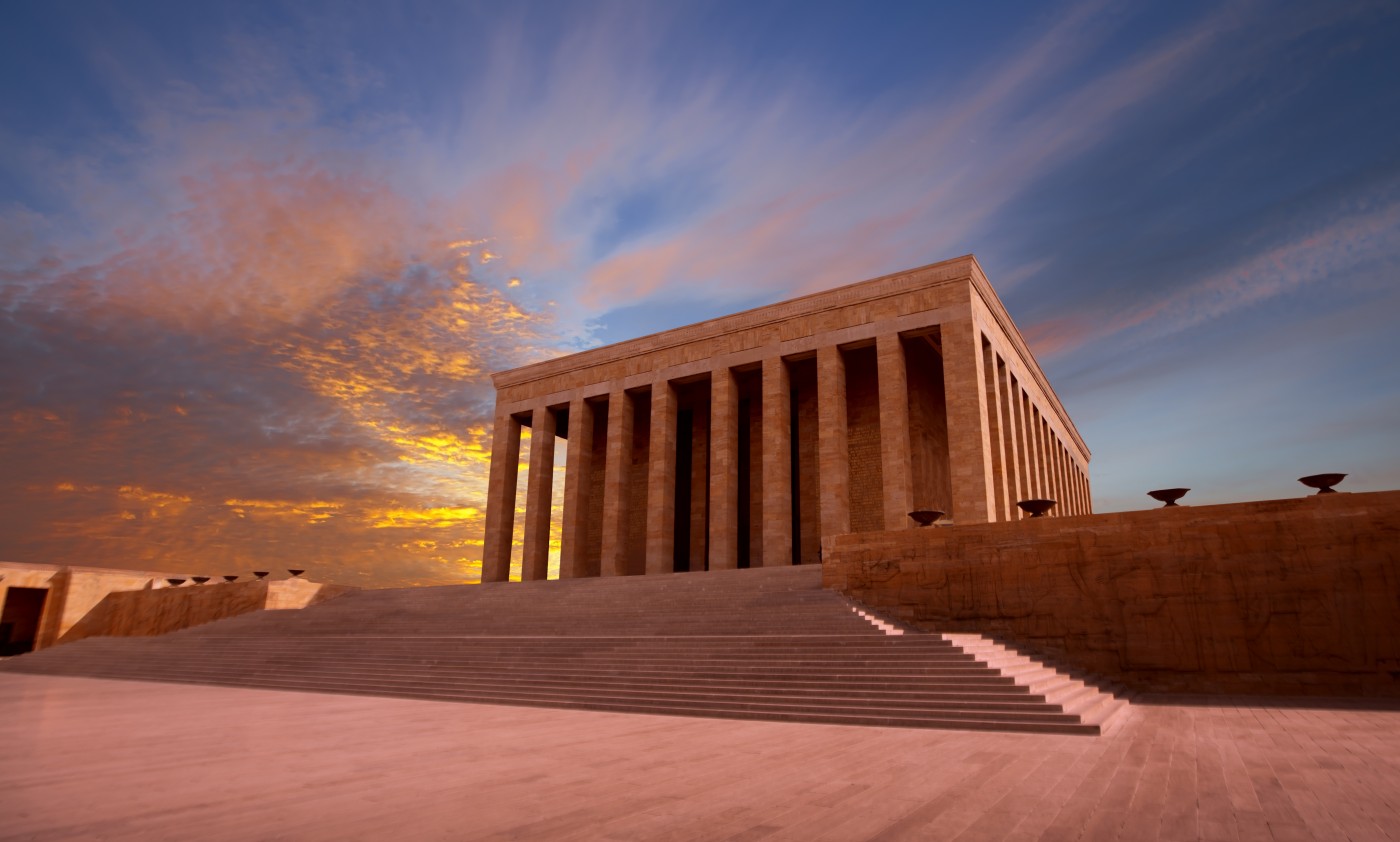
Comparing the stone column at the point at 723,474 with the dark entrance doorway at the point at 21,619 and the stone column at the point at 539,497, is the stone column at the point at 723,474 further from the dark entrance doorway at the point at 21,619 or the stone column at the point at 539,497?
the dark entrance doorway at the point at 21,619

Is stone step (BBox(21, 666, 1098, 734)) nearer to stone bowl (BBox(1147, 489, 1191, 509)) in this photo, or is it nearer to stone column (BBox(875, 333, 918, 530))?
stone bowl (BBox(1147, 489, 1191, 509))

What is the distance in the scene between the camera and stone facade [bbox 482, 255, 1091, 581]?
23.0m

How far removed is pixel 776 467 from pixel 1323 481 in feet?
46.7

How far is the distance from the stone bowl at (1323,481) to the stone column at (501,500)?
83.2 ft

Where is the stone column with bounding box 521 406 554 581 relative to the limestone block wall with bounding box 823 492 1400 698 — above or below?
above

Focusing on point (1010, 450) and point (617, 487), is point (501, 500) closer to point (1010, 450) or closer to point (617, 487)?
point (617, 487)

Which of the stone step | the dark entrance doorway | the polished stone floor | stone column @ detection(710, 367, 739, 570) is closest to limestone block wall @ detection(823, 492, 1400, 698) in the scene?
the polished stone floor

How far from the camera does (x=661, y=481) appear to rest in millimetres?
27375

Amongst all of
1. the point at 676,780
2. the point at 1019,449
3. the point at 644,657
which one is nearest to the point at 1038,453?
the point at 1019,449

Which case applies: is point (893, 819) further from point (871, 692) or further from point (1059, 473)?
point (1059, 473)

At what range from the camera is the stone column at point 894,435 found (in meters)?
22.2

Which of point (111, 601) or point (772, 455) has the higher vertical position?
point (772, 455)

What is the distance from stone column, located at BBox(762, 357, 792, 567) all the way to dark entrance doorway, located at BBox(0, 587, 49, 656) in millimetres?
27861

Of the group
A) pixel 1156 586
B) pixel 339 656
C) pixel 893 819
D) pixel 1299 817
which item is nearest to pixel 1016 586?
pixel 1156 586
